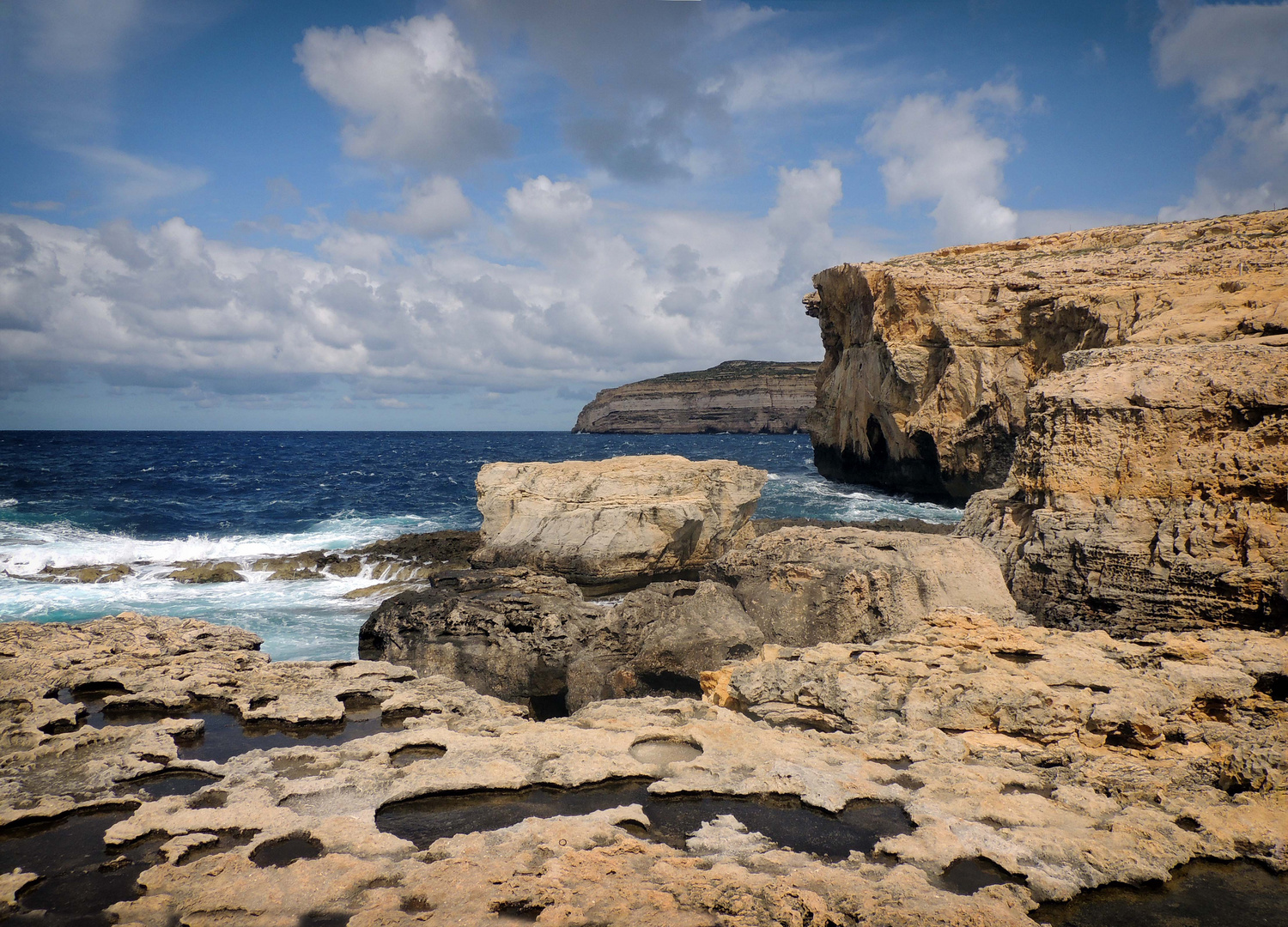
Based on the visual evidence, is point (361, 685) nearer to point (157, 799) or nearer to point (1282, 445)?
point (157, 799)

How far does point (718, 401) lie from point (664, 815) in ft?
341

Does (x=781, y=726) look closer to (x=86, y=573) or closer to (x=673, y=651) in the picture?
(x=673, y=651)

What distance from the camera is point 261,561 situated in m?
17.5

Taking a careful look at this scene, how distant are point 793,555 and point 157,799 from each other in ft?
20.3

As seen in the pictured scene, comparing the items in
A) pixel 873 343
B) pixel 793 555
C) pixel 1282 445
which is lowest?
pixel 793 555

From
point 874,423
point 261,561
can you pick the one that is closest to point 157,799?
point 261,561

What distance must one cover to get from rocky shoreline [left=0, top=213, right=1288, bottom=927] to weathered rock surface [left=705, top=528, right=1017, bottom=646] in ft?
0.12

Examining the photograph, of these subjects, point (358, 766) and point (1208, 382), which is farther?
point (1208, 382)

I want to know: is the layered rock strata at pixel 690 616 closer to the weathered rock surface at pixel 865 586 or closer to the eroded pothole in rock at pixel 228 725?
the weathered rock surface at pixel 865 586

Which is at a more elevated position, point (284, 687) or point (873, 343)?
point (873, 343)

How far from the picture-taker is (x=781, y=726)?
545 centimetres

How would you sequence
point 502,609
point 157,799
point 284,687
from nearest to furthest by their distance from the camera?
point 157,799 < point 284,687 < point 502,609

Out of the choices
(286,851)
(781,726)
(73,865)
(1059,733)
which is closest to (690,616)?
(781,726)

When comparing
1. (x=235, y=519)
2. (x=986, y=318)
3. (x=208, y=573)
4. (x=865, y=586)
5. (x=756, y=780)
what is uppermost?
(x=986, y=318)
